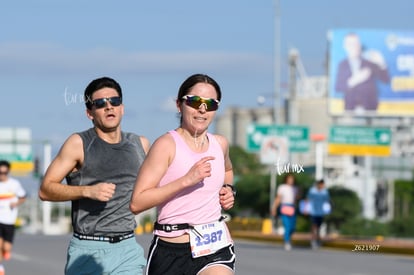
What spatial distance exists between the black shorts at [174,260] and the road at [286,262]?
38.6 feet

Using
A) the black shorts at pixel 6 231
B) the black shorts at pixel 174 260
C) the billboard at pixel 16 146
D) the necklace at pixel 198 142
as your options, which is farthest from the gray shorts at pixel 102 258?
the billboard at pixel 16 146

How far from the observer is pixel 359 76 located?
174 feet

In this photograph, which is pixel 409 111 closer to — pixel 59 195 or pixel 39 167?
pixel 39 167

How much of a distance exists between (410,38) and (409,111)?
340cm

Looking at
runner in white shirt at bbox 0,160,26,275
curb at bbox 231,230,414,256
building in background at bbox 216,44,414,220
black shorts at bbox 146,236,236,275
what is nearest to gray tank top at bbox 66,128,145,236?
black shorts at bbox 146,236,236,275

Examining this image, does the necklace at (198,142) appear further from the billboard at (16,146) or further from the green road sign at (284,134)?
the billboard at (16,146)

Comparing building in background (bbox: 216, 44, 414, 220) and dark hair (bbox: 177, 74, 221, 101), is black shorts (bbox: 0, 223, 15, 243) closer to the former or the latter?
dark hair (bbox: 177, 74, 221, 101)

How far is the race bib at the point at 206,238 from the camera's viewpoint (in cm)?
737

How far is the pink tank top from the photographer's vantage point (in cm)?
730

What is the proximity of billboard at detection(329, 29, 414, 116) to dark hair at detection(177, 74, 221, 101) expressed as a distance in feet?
147

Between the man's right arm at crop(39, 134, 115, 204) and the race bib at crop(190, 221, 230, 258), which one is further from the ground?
the man's right arm at crop(39, 134, 115, 204)

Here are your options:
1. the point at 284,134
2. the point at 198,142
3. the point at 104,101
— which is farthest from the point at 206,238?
the point at 284,134

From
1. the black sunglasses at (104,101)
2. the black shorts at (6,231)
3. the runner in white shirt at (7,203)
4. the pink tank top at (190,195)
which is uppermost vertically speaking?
the black sunglasses at (104,101)

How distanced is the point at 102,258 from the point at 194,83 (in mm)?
1648
